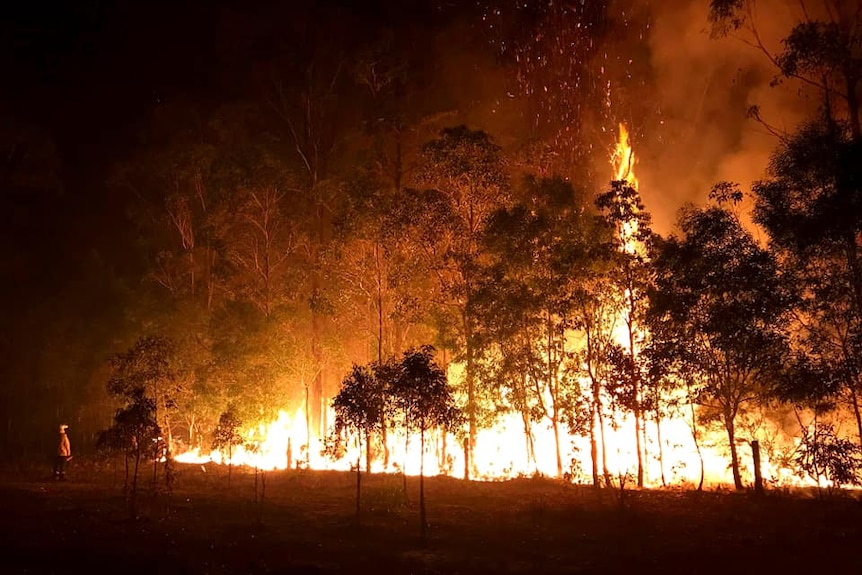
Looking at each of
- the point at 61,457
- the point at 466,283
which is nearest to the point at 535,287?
the point at 466,283

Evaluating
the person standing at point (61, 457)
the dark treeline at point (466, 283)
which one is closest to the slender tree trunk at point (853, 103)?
the dark treeline at point (466, 283)

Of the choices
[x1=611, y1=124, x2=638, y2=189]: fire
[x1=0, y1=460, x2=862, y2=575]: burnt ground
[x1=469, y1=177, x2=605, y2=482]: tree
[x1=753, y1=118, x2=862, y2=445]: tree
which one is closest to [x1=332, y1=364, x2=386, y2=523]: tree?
[x1=0, y1=460, x2=862, y2=575]: burnt ground

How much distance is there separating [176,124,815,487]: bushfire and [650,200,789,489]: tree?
2.34m

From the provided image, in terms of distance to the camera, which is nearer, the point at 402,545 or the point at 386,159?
the point at 402,545

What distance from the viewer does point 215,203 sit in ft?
103

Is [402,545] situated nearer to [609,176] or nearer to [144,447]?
[144,447]

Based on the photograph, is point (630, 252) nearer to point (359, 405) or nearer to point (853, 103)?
point (853, 103)

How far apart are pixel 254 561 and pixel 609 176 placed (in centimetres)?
2705

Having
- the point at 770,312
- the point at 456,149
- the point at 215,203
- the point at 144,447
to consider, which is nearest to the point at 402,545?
the point at 144,447

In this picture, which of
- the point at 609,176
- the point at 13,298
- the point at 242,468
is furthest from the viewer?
the point at 13,298

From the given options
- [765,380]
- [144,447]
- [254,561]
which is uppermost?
[765,380]

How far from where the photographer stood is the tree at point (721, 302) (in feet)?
60.5

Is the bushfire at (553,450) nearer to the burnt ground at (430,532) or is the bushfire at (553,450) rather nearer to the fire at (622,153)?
the fire at (622,153)

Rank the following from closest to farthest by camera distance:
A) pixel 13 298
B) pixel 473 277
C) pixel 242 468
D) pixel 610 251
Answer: pixel 610 251
pixel 473 277
pixel 242 468
pixel 13 298
